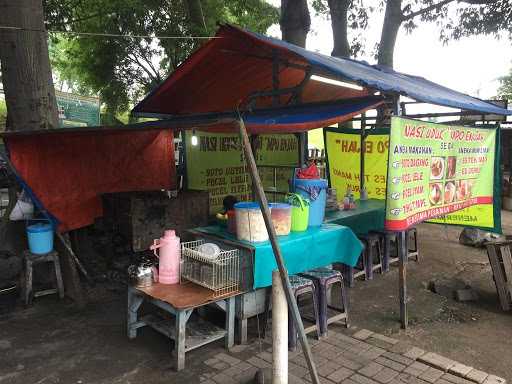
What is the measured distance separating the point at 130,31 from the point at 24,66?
8072 mm

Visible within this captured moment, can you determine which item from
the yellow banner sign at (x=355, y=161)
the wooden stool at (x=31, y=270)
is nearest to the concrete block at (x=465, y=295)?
the yellow banner sign at (x=355, y=161)

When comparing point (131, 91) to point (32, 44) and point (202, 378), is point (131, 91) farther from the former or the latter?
point (202, 378)

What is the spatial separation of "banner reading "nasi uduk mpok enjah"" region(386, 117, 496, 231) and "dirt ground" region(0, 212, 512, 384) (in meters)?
1.16

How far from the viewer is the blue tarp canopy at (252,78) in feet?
13.7

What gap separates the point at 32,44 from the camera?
17.5ft

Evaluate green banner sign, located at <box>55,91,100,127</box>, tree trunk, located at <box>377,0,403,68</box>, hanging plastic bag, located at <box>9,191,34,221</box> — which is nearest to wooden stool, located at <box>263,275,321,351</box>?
hanging plastic bag, located at <box>9,191,34,221</box>

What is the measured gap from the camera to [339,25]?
34.6 ft

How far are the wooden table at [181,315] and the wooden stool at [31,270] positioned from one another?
1.68 m

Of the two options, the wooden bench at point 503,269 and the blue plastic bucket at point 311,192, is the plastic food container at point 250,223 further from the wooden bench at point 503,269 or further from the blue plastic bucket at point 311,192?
the wooden bench at point 503,269

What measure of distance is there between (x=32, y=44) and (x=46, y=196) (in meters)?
2.03

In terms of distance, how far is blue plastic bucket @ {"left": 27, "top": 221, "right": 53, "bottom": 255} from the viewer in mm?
4906

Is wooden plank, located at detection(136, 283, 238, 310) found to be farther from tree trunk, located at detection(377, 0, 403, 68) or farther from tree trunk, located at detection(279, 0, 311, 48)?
tree trunk, located at detection(377, 0, 403, 68)

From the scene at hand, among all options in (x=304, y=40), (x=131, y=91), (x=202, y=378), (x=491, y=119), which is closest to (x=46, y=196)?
(x=202, y=378)

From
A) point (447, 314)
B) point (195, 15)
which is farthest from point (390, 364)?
point (195, 15)
